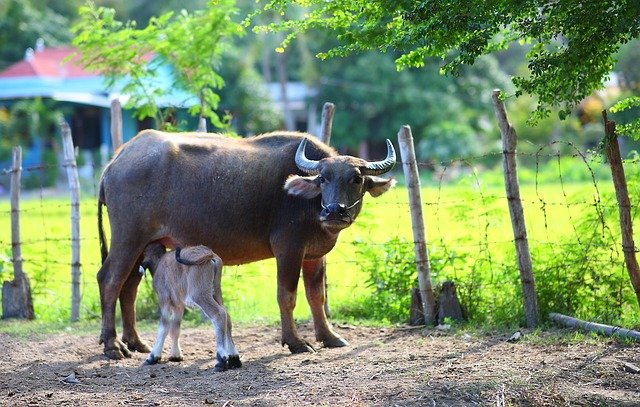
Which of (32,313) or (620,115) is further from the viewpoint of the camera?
(620,115)

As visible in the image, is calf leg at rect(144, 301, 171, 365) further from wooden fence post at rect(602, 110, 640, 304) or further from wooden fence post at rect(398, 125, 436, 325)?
wooden fence post at rect(602, 110, 640, 304)

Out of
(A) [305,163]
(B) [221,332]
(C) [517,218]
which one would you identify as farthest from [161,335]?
(C) [517,218]

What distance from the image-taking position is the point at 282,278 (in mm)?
8836

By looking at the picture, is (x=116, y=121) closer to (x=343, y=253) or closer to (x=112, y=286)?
(x=112, y=286)

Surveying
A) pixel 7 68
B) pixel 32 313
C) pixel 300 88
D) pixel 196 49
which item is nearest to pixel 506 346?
pixel 196 49

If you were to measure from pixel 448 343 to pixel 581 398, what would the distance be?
7.44 ft

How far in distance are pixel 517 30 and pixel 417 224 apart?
110 inches

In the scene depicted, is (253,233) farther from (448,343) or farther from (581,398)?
(581,398)

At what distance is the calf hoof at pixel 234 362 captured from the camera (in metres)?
8.07

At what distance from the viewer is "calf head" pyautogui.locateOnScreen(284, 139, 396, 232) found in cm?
827

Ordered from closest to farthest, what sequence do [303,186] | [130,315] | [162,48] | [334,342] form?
[303,186] < [334,342] < [130,315] < [162,48]

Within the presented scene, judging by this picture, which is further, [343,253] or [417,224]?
[343,253]

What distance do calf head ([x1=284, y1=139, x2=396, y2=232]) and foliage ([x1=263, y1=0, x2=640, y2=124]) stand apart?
115cm

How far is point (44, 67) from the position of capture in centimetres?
3606
